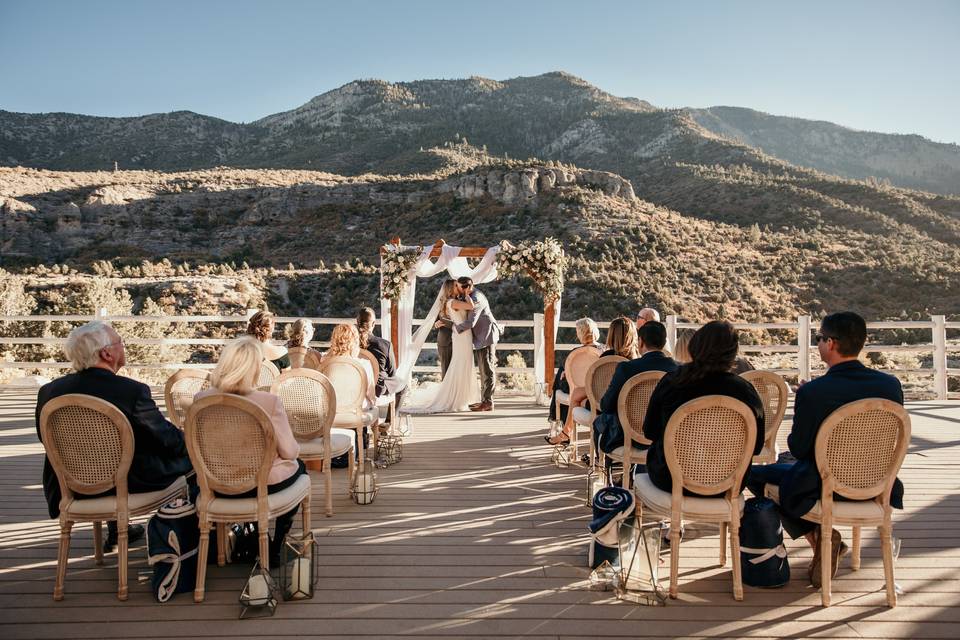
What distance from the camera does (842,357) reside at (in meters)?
3.07

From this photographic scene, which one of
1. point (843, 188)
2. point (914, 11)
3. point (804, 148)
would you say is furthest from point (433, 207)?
point (804, 148)

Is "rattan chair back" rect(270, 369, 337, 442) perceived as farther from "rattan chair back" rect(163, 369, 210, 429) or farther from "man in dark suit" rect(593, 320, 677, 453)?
"man in dark suit" rect(593, 320, 677, 453)

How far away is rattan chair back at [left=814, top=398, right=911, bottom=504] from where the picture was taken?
2.81 meters

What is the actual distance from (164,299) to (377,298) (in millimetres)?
8350

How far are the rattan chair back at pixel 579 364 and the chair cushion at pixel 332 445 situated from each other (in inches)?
79.1

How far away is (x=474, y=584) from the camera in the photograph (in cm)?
322

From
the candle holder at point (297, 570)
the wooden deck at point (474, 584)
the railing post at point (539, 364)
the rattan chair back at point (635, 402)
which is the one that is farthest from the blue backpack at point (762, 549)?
the railing post at point (539, 364)

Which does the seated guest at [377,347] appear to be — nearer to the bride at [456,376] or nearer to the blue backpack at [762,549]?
the bride at [456,376]

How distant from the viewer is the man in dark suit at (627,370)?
4.01 meters

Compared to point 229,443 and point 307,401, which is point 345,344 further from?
point 229,443

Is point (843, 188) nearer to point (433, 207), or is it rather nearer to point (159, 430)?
point (433, 207)

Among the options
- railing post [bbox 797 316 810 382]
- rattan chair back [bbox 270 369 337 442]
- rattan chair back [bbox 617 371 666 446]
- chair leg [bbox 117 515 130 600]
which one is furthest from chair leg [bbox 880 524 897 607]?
railing post [bbox 797 316 810 382]

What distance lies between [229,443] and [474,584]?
1.43m

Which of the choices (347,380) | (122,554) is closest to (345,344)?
(347,380)
